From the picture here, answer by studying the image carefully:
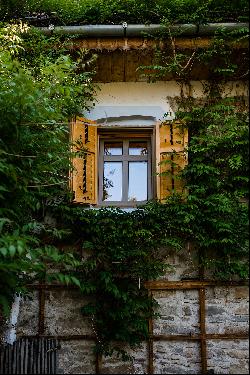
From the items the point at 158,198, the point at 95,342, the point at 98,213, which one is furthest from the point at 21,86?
the point at 95,342

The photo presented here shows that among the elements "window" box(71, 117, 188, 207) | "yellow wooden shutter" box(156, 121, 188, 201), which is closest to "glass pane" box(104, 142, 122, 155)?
"window" box(71, 117, 188, 207)

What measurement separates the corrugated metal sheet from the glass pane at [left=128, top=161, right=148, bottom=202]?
2638mm

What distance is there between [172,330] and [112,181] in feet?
7.84

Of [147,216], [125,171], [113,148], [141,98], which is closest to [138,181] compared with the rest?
[125,171]

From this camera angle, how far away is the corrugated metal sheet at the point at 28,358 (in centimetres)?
458

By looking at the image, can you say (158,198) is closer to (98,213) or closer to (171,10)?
A: (98,213)

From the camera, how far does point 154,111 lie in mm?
6742

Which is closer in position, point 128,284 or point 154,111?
point 128,284

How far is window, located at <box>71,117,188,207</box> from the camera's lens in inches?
247

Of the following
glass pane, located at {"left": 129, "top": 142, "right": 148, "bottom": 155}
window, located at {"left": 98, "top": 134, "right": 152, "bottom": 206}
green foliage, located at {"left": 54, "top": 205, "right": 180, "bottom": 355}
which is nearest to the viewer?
green foliage, located at {"left": 54, "top": 205, "right": 180, "bottom": 355}

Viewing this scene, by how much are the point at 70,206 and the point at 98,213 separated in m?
0.45

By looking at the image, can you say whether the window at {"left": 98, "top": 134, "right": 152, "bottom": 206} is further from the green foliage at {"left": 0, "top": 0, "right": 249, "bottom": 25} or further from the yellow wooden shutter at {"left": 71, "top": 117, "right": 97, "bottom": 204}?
the green foliage at {"left": 0, "top": 0, "right": 249, "bottom": 25}

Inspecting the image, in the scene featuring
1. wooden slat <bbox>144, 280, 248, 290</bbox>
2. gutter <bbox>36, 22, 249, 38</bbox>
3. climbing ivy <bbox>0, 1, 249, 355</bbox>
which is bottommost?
wooden slat <bbox>144, 280, 248, 290</bbox>

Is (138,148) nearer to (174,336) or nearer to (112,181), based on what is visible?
(112,181)
